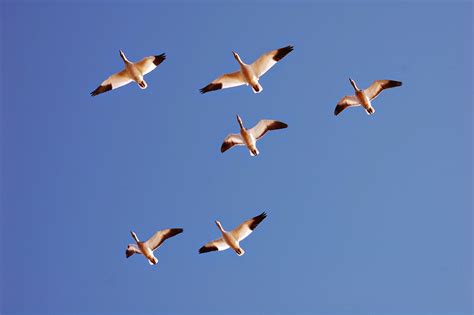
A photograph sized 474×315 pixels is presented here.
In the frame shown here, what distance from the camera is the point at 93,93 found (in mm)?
28406

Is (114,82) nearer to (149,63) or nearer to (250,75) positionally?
(149,63)

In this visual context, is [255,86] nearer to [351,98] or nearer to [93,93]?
[351,98]

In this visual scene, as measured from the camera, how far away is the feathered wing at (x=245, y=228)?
27.3 m

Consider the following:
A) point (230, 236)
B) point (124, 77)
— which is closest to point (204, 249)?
point (230, 236)

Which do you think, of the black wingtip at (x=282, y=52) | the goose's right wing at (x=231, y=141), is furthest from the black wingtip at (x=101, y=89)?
the black wingtip at (x=282, y=52)

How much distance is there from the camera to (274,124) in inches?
1088

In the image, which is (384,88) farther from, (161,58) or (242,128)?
(161,58)

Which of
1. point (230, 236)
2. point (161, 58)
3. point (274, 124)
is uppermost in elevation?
point (161, 58)

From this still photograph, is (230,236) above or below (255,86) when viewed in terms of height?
below

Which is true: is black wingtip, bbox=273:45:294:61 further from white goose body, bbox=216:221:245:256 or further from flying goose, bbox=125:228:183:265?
flying goose, bbox=125:228:183:265

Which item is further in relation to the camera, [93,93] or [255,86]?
[93,93]

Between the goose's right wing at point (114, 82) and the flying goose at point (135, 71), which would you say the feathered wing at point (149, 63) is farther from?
the goose's right wing at point (114, 82)

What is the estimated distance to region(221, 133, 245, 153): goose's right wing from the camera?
27.4m

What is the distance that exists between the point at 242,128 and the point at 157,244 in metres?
4.20
